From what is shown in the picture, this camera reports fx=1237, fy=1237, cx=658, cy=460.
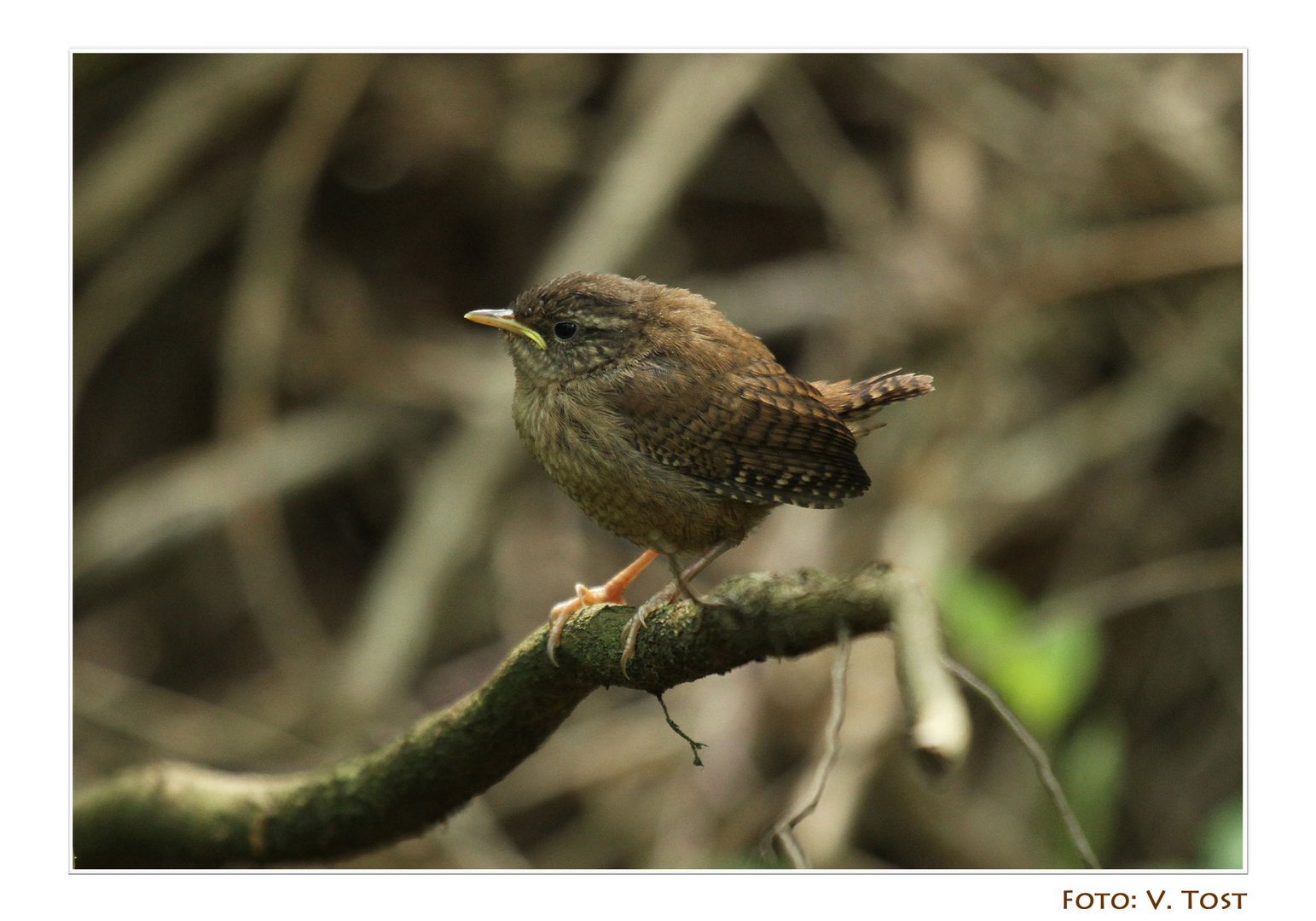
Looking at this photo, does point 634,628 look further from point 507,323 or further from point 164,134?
point 164,134

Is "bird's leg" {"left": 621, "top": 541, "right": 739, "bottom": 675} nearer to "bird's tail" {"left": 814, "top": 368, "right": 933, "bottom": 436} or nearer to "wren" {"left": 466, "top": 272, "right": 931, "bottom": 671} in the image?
"wren" {"left": 466, "top": 272, "right": 931, "bottom": 671}

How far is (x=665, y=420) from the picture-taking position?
272 centimetres

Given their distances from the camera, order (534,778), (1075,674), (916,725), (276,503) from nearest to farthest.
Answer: (916,725), (1075,674), (534,778), (276,503)

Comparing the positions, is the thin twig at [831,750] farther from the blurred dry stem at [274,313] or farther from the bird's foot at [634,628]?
the blurred dry stem at [274,313]

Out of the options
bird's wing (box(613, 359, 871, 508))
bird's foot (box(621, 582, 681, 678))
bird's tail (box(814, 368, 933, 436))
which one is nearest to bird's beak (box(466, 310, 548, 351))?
bird's wing (box(613, 359, 871, 508))

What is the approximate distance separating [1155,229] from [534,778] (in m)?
3.93

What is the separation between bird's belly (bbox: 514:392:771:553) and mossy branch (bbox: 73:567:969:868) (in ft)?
1.05

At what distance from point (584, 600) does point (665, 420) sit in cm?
50

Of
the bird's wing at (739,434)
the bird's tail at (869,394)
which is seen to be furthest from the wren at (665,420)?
the bird's tail at (869,394)

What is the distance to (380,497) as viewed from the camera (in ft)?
22.0

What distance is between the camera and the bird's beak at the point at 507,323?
9.34ft

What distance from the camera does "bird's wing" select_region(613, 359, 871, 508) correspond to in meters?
2.68

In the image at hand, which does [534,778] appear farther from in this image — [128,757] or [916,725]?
[916,725]
